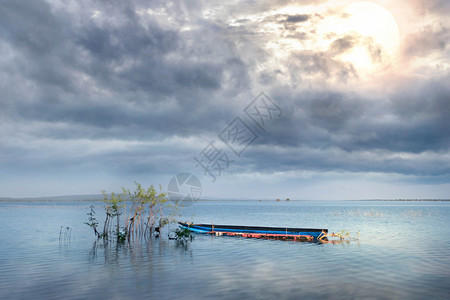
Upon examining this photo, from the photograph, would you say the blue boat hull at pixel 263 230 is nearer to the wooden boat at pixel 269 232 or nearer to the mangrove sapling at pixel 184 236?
the wooden boat at pixel 269 232

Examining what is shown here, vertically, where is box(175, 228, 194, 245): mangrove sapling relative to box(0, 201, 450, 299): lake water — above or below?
above

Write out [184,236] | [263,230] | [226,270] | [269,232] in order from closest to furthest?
[226,270], [184,236], [269,232], [263,230]

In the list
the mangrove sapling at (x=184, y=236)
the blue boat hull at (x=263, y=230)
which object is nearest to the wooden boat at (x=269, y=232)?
the blue boat hull at (x=263, y=230)

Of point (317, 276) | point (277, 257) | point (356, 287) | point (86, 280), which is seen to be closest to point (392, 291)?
point (356, 287)

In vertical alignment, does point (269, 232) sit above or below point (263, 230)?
below

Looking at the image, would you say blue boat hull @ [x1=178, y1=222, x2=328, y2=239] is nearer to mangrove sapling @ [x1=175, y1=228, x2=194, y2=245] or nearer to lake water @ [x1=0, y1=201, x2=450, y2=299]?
lake water @ [x1=0, y1=201, x2=450, y2=299]

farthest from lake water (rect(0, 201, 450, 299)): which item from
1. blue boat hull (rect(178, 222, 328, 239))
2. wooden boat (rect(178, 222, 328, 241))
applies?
blue boat hull (rect(178, 222, 328, 239))

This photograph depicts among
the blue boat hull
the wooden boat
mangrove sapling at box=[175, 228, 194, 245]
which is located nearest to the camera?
mangrove sapling at box=[175, 228, 194, 245]

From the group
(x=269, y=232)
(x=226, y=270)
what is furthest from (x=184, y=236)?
(x=226, y=270)

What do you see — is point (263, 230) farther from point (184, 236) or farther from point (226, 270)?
point (226, 270)

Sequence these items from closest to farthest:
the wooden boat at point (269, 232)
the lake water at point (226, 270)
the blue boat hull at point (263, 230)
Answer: the lake water at point (226, 270), the wooden boat at point (269, 232), the blue boat hull at point (263, 230)

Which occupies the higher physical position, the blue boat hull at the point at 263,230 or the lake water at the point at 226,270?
the blue boat hull at the point at 263,230

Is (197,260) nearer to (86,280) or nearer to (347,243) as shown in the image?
(86,280)

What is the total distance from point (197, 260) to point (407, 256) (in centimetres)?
1860
